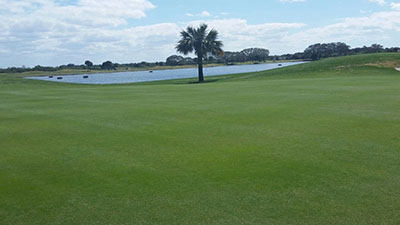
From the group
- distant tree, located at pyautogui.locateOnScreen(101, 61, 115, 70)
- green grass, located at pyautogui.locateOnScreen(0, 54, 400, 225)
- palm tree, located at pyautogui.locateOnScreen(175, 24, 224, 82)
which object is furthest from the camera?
distant tree, located at pyautogui.locateOnScreen(101, 61, 115, 70)

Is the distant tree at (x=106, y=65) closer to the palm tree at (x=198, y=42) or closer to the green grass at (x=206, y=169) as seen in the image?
the palm tree at (x=198, y=42)

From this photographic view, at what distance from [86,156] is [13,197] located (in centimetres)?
214

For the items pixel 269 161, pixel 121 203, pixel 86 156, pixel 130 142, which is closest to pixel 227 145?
pixel 269 161

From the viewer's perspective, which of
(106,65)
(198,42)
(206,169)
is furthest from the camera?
(106,65)

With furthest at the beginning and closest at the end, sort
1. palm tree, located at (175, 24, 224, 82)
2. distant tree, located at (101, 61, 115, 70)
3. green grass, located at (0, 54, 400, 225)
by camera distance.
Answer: distant tree, located at (101, 61, 115, 70) → palm tree, located at (175, 24, 224, 82) → green grass, located at (0, 54, 400, 225)

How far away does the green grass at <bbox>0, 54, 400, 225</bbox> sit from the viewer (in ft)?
14.9

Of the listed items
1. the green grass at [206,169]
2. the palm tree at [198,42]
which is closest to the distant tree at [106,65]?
the palm tree at [198,42]

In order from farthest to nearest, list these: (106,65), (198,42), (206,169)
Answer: (106,65) < (198,42) < (206,169)

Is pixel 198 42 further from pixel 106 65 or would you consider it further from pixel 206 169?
pixel 106 65

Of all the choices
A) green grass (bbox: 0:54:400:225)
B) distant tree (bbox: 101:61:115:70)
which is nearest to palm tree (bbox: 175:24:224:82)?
green grass (bbox: 0:54:400:225)

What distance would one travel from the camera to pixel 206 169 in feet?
20.3

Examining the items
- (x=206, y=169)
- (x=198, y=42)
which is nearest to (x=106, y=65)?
(x=198, y=42)

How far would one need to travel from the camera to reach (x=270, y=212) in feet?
14.6

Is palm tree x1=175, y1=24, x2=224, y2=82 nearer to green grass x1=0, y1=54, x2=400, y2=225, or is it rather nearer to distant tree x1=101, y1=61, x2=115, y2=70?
green grass x1=0, y1=54, x2=400, y2=225
